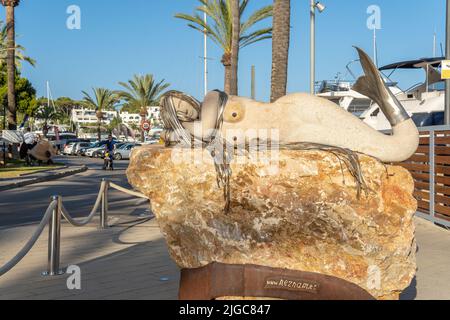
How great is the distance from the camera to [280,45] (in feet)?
40.6

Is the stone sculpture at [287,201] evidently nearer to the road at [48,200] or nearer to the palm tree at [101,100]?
the road at [48,200]

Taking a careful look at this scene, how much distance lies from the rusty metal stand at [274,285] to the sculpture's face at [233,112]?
39.2 inches

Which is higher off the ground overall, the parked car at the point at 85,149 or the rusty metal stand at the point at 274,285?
the rusty metal stand at the point at 274,285

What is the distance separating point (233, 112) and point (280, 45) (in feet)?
29.5

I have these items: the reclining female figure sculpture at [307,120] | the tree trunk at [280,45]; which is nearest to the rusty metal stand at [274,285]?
the reclining female figure sculpture at [307,120]

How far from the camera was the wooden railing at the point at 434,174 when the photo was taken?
9320 millimetres

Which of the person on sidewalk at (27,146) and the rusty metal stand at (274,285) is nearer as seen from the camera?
the rusty metal stand at (274,285)

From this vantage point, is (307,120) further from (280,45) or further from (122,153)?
(122,153)

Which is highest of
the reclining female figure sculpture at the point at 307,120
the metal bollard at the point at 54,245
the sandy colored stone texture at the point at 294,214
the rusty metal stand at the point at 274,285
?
the reclining female figure sculpture at the point at 307,120

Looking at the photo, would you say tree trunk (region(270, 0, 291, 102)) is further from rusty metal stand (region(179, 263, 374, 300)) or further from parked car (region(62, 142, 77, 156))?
parked car (region(62, 142, 77, 156))

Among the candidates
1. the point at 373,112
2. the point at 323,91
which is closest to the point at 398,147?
the point at 373,112

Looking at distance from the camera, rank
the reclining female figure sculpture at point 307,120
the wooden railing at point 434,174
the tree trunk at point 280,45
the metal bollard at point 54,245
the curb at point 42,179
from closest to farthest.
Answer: the reclining female figure sculpture at point 307,120
the metal bollard at point 54,245
the wooden railing at point 434,174
the tree trunk at point 280,45
the curb at point 42,179

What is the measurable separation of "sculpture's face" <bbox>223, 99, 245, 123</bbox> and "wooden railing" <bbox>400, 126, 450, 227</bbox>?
6.46 m

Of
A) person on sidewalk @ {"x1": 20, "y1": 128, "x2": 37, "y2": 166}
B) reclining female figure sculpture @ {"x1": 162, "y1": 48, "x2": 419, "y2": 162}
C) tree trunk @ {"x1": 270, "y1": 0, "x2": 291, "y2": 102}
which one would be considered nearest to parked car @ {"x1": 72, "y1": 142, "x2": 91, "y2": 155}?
person on sidewalk @ {"x1": 20, "y1": 128, "x2": 37, "y2": 166}
